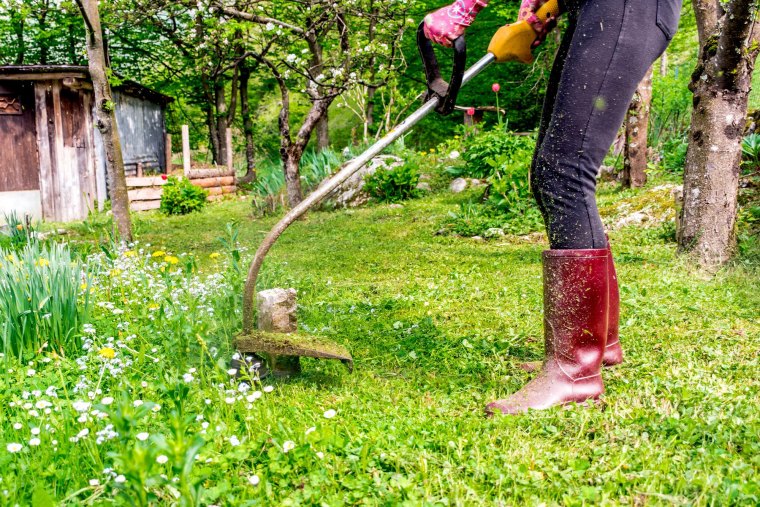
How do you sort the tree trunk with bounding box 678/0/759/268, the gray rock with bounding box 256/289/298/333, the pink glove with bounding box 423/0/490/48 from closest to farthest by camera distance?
1. the pink glove with bounding box 423/0/490/48
2. the gray rock with bounding box 256/289/298/333
3. the tree trunk with bounding box 678/0/759/268

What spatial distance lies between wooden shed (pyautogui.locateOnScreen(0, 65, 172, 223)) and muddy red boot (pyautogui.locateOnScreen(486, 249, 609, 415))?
1246cm

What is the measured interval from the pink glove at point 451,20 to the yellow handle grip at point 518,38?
6.1 inches

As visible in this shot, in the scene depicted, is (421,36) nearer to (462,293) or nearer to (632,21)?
(632,21)

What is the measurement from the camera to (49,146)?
12891mm

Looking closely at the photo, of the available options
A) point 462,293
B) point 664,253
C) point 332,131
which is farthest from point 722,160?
point 332,131

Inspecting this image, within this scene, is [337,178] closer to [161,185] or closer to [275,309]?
[275,309]

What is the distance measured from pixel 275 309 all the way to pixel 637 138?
573 cm

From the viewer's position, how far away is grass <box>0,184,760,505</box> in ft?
5.39

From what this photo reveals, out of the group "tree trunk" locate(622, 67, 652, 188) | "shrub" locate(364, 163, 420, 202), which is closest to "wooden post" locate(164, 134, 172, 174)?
"shrub" locate(364, 163, 420, 202)

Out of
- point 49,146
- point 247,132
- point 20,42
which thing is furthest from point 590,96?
point 20,42

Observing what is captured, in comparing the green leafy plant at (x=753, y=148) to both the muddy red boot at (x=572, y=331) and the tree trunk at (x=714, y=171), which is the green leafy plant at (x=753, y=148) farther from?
the muddy red boot at (x=572, y=331)

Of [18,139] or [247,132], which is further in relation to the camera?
[247,132]

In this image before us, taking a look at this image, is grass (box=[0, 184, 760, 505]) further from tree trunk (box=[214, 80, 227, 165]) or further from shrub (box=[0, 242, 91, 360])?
tree trunk (box=[214, 80, 227, 165])

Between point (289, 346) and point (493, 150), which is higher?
point (493, 150)
